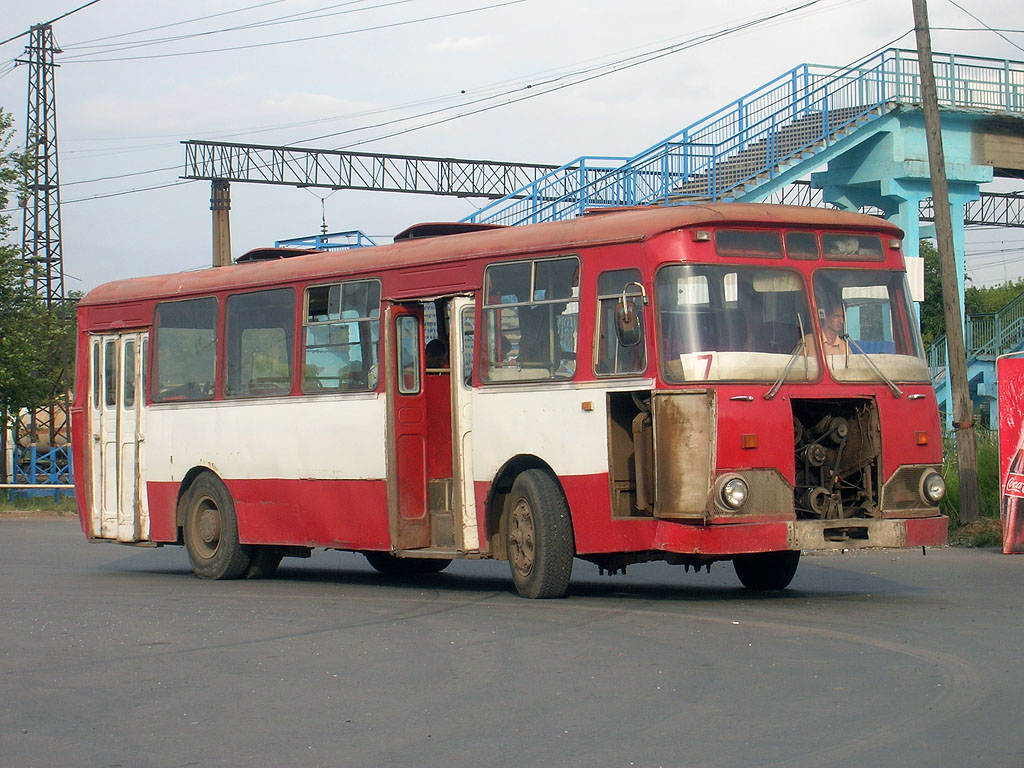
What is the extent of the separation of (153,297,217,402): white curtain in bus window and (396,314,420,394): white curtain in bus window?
2923 mm

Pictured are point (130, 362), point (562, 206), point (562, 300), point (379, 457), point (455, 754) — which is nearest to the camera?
point (455, 754)

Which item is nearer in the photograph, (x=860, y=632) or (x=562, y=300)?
(x=860, y=632)

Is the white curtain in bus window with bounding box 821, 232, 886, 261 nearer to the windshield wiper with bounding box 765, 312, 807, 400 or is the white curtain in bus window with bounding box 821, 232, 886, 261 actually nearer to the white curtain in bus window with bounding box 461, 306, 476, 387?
the windshield wiper with bounding box 765, 312, 807, 400

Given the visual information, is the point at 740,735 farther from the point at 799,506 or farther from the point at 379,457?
the point at 379,457

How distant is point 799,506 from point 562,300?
2.56 meters

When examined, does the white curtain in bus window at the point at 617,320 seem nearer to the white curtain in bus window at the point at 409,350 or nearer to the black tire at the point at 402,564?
the white curtain in bus window at the point at 409,350

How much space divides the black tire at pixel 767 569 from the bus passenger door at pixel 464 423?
7.80ft

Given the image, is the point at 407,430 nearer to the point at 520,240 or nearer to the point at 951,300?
the point at 520,240

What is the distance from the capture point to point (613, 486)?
1198cm

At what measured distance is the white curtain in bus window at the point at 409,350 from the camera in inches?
556

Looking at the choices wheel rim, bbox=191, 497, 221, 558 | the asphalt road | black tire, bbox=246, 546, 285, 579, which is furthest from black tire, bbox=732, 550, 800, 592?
wheel rim, bbox=191, 497, 221, 558

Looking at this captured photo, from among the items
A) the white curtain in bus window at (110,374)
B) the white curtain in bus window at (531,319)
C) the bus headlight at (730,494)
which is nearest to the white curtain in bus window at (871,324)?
the bus headlight at (730,494)

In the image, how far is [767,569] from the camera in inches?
535

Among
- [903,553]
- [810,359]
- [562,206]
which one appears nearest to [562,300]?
[810,359]
